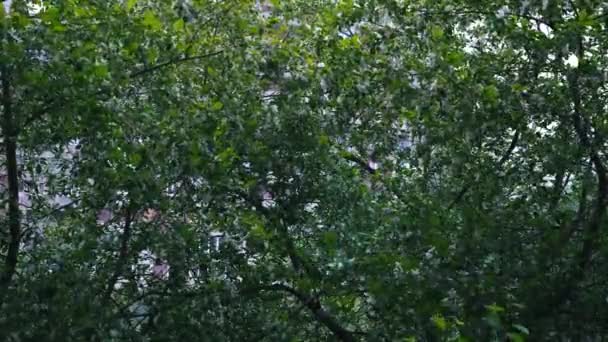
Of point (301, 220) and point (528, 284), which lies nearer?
point (528, 284)

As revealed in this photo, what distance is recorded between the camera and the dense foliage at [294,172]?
291 inches

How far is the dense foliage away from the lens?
7.39 meters

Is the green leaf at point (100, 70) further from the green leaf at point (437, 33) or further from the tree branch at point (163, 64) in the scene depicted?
the green leaf at point (437, 33)

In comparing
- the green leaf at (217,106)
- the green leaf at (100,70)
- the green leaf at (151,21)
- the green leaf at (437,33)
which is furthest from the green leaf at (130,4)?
the green leaf at (437,33)

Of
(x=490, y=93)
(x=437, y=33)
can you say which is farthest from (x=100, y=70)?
(x=490, y=93)

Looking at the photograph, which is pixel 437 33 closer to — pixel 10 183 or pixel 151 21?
pixel 151 21

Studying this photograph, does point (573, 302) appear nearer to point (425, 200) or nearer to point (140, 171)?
point (425, 200)

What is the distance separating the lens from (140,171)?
24.4 ft

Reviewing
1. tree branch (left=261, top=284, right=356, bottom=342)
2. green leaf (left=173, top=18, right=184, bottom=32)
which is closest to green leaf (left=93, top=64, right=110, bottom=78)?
green leaf (left=173, top=18, right=184, bottom=32)

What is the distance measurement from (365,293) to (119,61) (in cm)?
276

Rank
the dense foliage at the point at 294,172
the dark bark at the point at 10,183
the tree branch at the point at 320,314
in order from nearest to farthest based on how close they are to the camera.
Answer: the dense foliage at the point at 294,172 → the dark bark at the point at 10,183 → the tree branch at the point at 320,314

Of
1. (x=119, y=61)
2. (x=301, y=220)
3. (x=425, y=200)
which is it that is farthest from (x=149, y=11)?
(x=425, y=200)

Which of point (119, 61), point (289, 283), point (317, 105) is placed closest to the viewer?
point (119, 61)

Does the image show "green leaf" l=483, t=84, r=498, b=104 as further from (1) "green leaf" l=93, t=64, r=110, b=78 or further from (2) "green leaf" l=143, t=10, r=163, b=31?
(1) "green leaf" l=93, t=64, r=110, b=78
